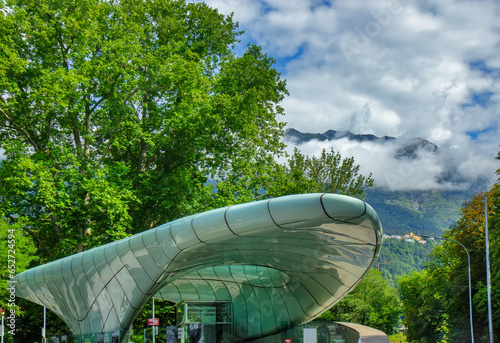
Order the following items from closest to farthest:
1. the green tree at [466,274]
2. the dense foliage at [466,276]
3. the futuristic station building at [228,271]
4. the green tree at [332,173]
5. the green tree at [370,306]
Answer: the futuristic station building at [228,271]
the dense foliage at [466,276]
the green tree at [466,274]
the green tree at [332,173]
the green tree at [370,306]

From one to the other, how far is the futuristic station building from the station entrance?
0.04 meters

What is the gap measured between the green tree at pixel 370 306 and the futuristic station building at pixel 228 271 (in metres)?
28.3

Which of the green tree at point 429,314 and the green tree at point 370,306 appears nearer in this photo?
the green tree at point 429,314

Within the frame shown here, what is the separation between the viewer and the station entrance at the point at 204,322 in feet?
60.8

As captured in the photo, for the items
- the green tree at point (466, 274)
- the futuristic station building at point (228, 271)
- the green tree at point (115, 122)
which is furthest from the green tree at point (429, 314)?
the futuristic station building at point (228, 271)

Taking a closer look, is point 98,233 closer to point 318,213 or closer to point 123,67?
point 123,67

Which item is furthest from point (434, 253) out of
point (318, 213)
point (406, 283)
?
point (318, 213)

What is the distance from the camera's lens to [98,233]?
2638 centimetres

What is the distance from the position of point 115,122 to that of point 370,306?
41.0 meters

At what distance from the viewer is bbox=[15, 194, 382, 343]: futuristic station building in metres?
11.7

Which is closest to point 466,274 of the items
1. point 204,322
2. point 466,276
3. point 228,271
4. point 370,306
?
point 466,276

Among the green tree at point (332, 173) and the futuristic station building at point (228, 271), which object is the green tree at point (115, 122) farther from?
the green tree at point (332, 173)

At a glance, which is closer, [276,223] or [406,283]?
[276,223]

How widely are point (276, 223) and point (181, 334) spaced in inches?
313
